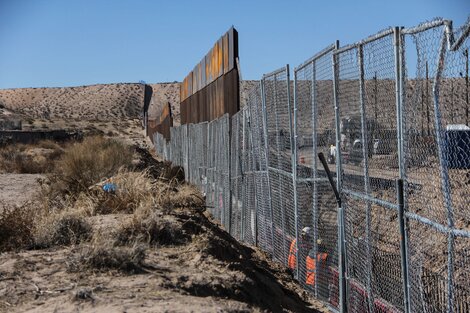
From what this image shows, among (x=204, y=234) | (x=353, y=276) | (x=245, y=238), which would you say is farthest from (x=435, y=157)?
(x=245, y=238)

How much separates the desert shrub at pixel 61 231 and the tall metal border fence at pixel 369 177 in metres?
2.66

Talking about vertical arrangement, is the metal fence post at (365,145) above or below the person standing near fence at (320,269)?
above

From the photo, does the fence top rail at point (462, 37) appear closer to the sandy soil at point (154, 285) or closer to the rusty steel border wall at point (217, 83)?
the sandy soil at point (154, 285)

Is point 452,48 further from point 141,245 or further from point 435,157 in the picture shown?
point 141,245

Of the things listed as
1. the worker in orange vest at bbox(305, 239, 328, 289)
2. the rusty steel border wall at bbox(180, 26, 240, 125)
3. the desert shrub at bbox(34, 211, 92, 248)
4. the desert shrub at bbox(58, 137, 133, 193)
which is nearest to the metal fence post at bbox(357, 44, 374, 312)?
the worker in orange vest at bbox(305, 239, 328, 289)

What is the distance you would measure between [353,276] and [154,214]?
3057 mm

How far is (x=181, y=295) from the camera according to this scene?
20.2 feet

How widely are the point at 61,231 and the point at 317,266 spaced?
3057 mm

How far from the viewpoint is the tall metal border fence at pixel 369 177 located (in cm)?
516

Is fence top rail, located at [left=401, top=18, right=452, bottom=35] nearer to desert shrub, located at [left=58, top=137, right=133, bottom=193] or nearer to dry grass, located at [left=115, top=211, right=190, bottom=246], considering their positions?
dry grass, located at [left=115, top=211, right=190, bottom=246]

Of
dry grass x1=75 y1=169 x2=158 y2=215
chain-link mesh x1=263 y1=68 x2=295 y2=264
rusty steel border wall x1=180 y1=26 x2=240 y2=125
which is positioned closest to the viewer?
chain-link mesh x1=263 y1=68 x2=295 y2=264

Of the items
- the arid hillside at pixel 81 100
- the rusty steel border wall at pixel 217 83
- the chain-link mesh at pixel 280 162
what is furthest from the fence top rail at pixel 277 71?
the arid hillside at pixel 81 100

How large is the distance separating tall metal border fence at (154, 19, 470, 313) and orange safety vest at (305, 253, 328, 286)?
0.02m

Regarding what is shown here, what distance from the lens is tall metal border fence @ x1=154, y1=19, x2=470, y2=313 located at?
203 inches
